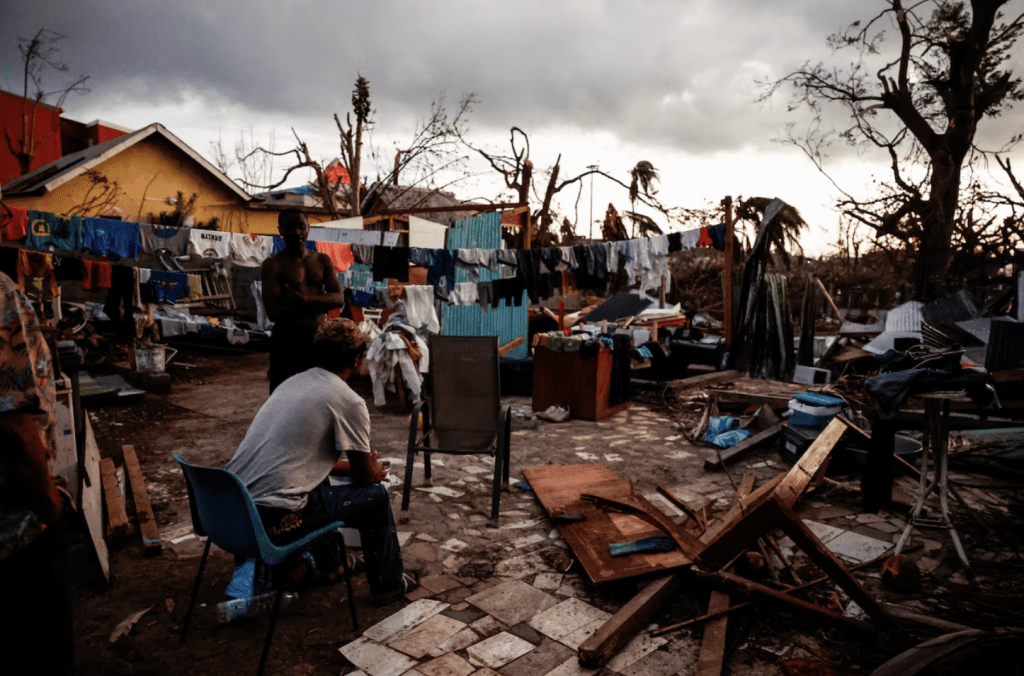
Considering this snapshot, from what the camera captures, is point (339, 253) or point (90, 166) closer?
point (339, 253)

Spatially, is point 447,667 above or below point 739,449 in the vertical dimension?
below

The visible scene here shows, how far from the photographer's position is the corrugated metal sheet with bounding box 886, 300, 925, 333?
1159 centimetres

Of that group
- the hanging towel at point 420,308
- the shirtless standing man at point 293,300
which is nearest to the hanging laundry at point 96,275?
the hanging towel at point 420,308

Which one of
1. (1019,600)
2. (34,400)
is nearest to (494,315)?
(1019,600)

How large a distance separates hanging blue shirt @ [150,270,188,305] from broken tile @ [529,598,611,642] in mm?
8674

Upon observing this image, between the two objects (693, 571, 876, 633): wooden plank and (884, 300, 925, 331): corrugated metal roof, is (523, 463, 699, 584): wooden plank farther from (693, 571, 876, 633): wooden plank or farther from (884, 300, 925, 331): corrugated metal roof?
(884, 300, 925, 331): corrugated metal roof

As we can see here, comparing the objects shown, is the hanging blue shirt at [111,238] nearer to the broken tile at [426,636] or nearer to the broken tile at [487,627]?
the broken tile at [426,636]

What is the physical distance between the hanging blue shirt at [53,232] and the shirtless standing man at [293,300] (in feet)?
13.1

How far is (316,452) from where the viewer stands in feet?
9.42

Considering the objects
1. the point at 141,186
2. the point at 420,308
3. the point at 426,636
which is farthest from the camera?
the point at 141,186

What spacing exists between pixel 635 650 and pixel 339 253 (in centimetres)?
722

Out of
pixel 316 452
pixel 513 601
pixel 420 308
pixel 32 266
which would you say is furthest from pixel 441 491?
pixel 32 266

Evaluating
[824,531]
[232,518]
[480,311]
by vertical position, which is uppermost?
[480,311]

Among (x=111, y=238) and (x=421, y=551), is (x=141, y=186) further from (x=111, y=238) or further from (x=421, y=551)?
(x=421, y=551)
